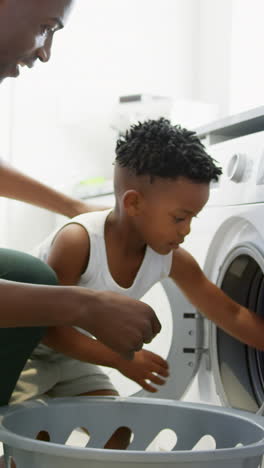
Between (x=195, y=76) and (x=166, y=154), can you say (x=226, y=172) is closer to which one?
(x=166, y=154)

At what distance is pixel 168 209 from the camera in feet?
4.17

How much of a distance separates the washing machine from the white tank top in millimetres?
108

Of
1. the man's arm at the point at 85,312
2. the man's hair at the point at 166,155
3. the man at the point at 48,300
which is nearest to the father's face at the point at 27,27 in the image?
the man at the point at 48,300

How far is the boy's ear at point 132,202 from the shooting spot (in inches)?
51.3

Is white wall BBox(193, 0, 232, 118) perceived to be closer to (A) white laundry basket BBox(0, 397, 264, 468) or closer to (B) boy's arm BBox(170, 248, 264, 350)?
(B) boy's arm BBox(170, 248, 264, 350)

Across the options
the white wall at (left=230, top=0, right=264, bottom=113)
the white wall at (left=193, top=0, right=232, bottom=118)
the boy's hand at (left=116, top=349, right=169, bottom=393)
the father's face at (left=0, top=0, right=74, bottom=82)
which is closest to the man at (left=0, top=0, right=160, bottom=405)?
the father's face at (left=0, top=0, right=74, bottom=82)

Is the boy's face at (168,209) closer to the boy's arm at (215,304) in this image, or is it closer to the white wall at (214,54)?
the boy's arm at (215,304)

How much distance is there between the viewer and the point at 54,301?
78 centimetres

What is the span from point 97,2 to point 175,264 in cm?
192

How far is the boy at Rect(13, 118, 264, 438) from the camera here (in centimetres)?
126

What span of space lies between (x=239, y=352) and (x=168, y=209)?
1.22ft

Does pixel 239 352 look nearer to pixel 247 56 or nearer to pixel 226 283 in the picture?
pixel 226 283

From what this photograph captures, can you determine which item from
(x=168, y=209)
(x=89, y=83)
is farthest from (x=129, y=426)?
(x=89, y=83)

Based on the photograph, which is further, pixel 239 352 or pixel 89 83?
pixel 89 83
